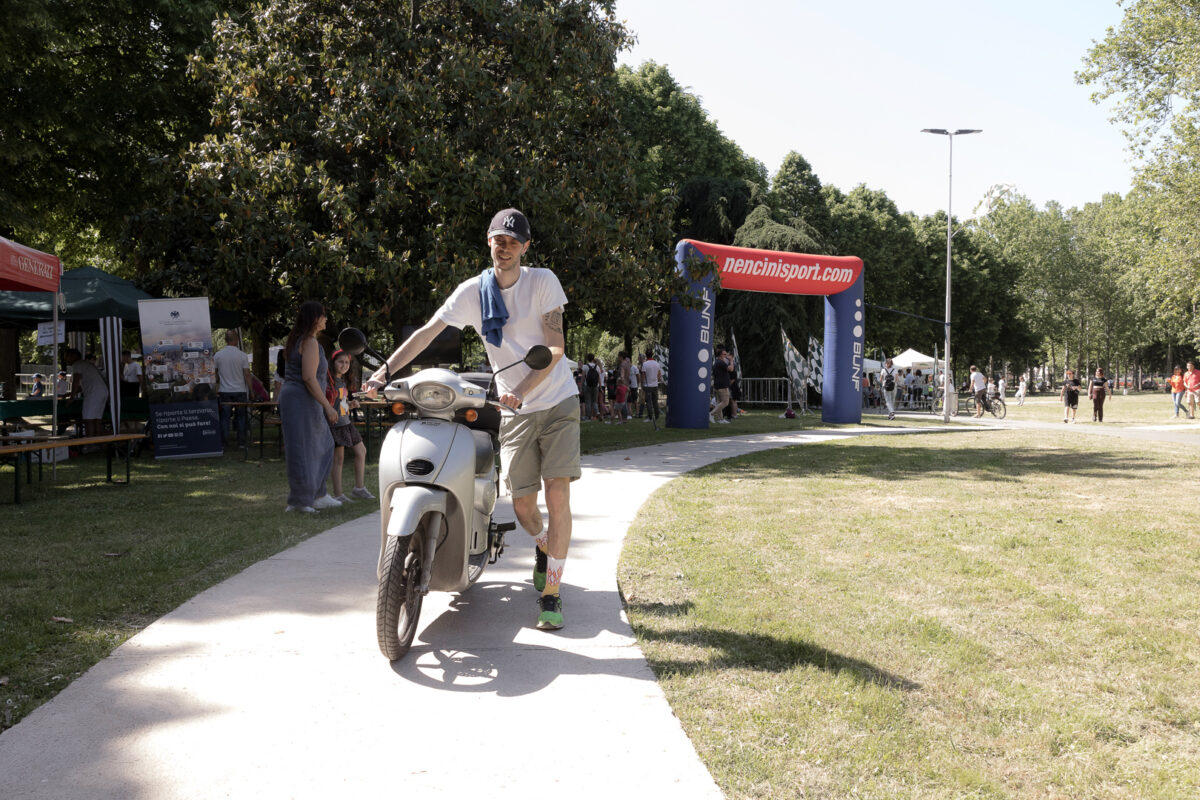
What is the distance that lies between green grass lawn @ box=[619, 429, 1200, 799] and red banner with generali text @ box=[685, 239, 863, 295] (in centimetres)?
1205

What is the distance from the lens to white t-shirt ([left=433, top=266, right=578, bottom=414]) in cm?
426

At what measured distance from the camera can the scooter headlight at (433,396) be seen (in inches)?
159

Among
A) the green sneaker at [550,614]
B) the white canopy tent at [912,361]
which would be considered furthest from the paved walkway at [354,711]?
the white canopy tent at [912,361]

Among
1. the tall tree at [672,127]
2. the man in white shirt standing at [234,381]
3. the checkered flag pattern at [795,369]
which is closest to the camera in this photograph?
the man in white shirt standing at [234,381]

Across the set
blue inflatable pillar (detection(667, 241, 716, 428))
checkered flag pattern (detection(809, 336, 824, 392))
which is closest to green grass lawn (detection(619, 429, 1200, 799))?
blue inflatable pillar (detection(667, 241, 716, 428))

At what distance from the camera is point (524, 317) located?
430cm

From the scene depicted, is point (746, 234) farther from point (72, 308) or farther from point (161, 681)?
point (161, 681)

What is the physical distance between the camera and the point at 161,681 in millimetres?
3625

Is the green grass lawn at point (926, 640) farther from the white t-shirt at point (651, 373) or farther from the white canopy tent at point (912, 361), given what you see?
the white canopy tent at point (912, 361)

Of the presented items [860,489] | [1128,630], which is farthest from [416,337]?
[860,489]

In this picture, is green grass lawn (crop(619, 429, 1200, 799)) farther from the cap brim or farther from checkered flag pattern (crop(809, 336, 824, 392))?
checkered flag pattern (crop(809, 336, 824, 392))

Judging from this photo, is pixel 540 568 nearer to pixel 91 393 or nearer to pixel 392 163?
pixel 392 163

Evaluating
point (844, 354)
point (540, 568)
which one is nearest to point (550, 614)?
point (540, 568)

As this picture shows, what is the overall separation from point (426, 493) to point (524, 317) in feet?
3.18
